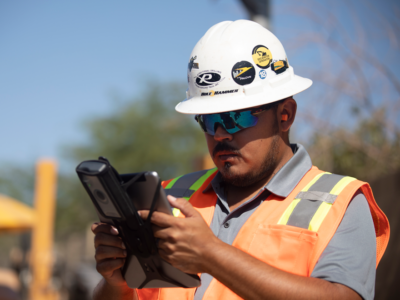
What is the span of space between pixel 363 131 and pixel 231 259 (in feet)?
19.5

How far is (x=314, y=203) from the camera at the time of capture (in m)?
2.13

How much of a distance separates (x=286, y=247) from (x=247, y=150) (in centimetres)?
56

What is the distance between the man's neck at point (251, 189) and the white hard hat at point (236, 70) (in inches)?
13.3

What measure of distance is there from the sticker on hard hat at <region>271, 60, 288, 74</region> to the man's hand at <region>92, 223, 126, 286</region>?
117 cm

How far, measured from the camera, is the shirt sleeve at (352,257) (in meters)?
1.85

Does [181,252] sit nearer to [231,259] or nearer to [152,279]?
[231,259]

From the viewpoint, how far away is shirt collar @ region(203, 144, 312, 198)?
7.52 feet

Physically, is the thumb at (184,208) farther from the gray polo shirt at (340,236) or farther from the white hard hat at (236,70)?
the white hard hat at (236,70)

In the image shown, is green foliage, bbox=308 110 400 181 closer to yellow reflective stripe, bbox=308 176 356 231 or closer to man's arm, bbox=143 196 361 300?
yellow reflective stripe, bbox=308 176 356 231

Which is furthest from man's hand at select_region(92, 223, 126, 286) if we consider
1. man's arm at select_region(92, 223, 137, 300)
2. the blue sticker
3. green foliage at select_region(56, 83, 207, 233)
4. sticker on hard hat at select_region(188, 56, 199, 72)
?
green foliage at select_region(56, 83, 207, 233)

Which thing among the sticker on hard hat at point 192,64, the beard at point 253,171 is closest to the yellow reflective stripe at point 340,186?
the beard at point 253,171

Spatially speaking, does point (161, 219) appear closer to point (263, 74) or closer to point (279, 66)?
point (263, 74)

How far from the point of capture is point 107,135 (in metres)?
32.0

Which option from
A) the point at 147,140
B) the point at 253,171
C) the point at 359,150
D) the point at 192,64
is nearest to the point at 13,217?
the point at 359,150
